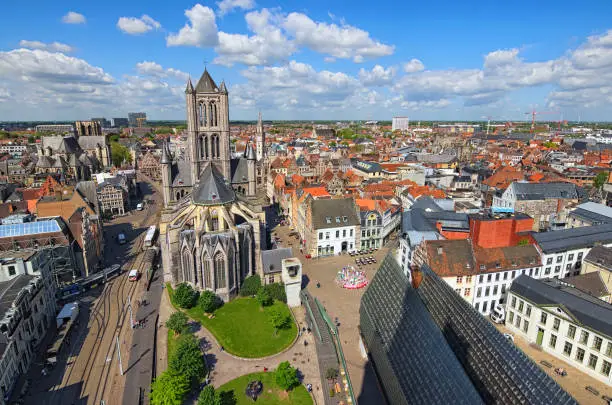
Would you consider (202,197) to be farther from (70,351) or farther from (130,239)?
(130,239)

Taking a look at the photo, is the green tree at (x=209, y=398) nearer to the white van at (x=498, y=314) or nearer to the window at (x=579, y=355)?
the white van at (x=498, y=314)

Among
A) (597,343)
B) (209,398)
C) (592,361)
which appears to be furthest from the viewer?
(592,361)

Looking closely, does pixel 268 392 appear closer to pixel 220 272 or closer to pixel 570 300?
pixel 220 272

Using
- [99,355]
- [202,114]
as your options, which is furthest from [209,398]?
[202,114]

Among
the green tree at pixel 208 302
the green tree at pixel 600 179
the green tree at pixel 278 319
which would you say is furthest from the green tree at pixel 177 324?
the green tree at pixel 600 179

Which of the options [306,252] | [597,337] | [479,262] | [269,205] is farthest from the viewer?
[269,205]

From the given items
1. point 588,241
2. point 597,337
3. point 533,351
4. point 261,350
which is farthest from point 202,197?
point 588,241

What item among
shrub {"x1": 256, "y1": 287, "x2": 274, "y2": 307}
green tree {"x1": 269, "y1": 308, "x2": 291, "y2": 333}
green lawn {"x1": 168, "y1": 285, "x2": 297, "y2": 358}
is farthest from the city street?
green tree {"x1": 269, "y1": 308, "x2": 291, "y2": 333}

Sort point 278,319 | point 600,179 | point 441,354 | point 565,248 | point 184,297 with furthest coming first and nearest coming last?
point 600,179, point 565,248, point 184,297, point 278,319, point 441,354
